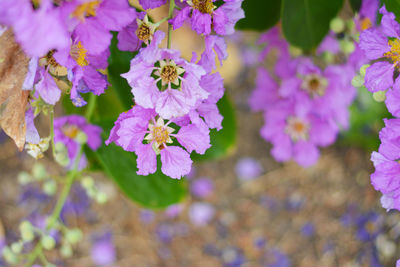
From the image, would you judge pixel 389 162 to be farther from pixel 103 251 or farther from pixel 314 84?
pixel 103 251

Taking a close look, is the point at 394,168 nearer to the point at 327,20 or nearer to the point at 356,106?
the point at 327,20

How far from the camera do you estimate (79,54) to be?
637 millimetres

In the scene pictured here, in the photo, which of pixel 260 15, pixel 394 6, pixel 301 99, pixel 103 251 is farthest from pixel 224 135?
pixel 103 251

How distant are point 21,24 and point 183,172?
310 millimetres

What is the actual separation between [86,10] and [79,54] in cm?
10

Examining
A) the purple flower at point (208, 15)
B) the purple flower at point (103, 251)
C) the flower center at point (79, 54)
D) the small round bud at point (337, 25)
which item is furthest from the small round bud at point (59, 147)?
the purple flower at point (103, 251)

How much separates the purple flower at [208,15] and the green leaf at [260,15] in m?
0.26

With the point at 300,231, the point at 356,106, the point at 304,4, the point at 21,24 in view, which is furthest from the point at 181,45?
the point at 21,24

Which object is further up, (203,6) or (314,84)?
(203,6)

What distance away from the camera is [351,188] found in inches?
65.4

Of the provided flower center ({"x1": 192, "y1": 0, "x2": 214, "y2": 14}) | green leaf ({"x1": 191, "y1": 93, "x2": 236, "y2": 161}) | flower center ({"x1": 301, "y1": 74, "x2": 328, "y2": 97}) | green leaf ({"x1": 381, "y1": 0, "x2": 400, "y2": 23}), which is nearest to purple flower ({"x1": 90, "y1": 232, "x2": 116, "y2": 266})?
green leaf ({"x1": 191, "y1": 93, "x2": 236, "y2": 161})

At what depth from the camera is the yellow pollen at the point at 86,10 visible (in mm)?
531

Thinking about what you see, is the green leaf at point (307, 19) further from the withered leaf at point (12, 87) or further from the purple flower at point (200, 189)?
the purple flower at point (200, 189)

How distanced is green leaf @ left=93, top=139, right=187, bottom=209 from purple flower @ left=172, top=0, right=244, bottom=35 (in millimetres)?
312
